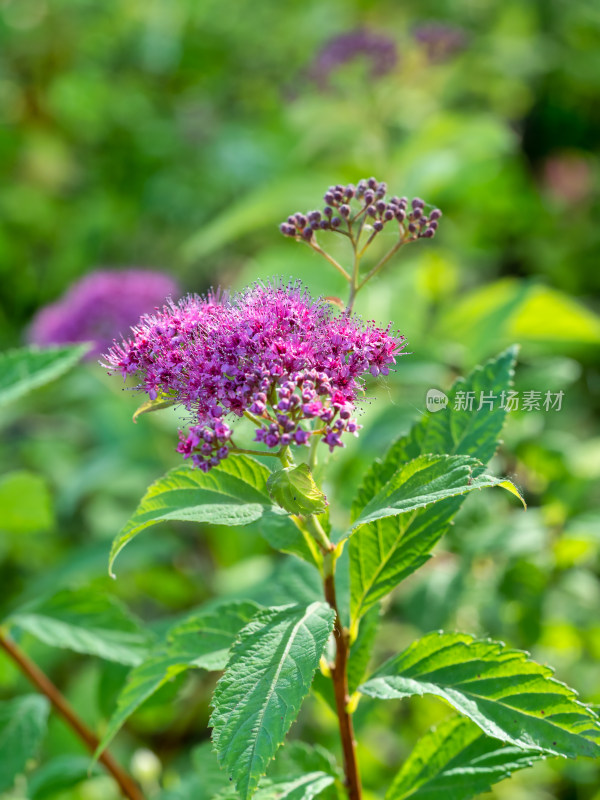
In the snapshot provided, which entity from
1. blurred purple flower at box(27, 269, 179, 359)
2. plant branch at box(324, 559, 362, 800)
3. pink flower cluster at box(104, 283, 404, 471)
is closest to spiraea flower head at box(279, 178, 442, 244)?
pink flower cluster at box(104, 283, 404, 471)

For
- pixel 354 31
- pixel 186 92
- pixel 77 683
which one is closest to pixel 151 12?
pixel 186 92

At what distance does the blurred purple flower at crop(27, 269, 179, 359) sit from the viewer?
70.4 inches

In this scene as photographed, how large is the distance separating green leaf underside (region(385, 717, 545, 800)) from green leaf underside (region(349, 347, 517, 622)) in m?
0.15

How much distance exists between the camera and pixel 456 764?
74cm

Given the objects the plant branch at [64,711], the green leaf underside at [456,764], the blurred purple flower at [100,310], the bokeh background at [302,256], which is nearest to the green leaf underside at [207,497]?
the bokeh background at [302,256]

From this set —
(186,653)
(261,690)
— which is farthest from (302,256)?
(261,690)

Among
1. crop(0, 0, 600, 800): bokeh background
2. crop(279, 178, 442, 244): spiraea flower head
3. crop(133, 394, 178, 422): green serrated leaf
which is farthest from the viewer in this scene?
crop(0, 0, 600, 800): bokeh background

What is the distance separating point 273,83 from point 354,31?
3.93 feet

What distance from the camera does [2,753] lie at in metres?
0.99

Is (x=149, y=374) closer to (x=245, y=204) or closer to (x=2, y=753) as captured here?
(x=2, y=753)

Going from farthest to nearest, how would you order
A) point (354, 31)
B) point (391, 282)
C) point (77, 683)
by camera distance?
1. point (354, 31)
2. point (391, 282)
3. point (77, 683)

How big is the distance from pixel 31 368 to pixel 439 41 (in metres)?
1.57

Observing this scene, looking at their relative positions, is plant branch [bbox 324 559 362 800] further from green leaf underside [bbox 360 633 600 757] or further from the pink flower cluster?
the pink flower cluster

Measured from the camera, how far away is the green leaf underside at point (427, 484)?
0.56 meters
